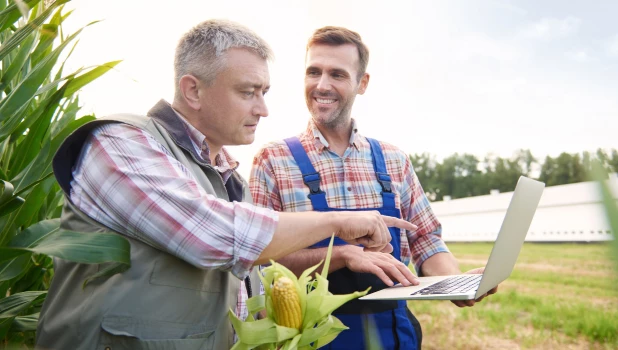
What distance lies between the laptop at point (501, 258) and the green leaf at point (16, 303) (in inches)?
36.3

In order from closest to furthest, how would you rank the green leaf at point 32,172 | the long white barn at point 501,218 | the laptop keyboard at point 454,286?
the laptop keyboard at point 454,286 < the green leaf at point 32,172 < the long white barn at point 501,218

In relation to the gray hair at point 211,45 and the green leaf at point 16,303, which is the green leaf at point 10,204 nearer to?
the green leaf at point 16,303

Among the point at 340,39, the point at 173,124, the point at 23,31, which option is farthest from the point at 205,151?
the point at 340,39

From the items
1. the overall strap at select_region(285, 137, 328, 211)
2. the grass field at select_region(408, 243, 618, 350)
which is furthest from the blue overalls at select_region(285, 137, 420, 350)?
the grass field at select_region(408, 243, 618, 350)

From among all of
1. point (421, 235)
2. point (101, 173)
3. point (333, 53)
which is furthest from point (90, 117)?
point (421, 235)

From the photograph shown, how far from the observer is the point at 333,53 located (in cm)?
207

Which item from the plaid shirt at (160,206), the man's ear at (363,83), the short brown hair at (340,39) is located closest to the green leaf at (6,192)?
the plaid shirt at (160,206)

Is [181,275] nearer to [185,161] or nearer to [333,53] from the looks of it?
[185,161]

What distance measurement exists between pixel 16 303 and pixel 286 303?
0.86 m

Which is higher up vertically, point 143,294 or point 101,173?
point 101,173

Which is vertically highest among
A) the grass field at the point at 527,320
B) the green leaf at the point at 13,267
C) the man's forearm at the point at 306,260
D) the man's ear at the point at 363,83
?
the man's ear at the point at 363,83

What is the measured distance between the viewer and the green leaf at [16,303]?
130cm

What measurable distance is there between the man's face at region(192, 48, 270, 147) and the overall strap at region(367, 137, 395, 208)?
2.15 feet

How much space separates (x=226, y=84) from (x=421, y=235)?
1.04 meters
